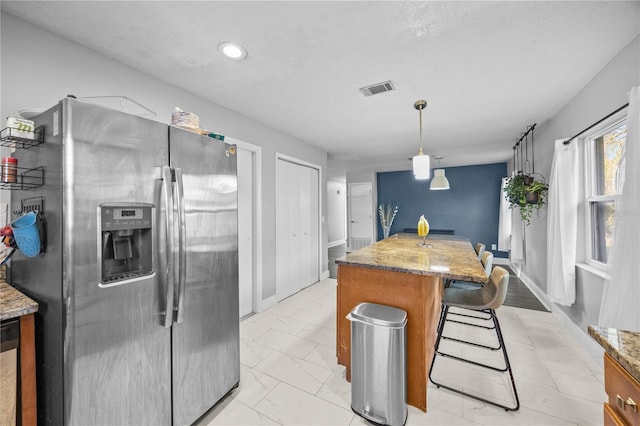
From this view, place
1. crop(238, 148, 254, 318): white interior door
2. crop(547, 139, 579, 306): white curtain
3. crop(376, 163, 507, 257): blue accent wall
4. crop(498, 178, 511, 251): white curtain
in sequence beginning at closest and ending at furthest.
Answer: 1. crop(547, 139, 579, 306): white curtain
2. crop(238, 148, 254, 318): white interior door
3. crop(498, 178, 511, 251): white curtain
4. crop(376, 163, 507, 257): blue accent wall

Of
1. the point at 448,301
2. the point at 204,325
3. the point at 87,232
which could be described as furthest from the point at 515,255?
the point at 87,232

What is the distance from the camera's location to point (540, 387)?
6.09ft

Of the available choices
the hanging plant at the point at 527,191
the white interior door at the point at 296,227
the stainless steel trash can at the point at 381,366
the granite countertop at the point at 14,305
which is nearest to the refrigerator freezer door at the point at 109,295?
the granite countertop at the point at 14,305

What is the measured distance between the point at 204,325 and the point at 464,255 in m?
2.08

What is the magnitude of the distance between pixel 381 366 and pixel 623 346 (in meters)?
1.06

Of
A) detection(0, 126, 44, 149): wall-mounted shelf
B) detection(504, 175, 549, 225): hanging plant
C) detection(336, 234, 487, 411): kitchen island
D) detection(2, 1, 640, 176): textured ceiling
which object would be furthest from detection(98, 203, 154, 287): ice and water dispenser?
detection(504, 175, 549, 225): hanging plant

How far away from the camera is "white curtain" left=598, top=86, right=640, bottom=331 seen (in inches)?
60.7

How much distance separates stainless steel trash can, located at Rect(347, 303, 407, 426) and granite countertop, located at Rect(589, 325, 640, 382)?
845 millimetres

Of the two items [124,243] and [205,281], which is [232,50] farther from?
[205,281]

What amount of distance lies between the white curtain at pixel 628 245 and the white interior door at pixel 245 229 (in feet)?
10.3

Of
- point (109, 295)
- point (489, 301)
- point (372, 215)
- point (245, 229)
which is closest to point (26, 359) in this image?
point (109, 295)

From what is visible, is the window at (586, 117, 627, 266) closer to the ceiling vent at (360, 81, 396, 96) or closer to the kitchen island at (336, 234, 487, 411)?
the kitchen island at (336, 234, 487, 411)

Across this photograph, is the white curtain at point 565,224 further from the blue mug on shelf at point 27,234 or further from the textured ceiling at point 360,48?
the blue mug on shelf at point 27,234

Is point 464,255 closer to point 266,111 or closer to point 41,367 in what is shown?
Answer: point 266,111
